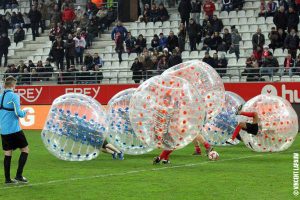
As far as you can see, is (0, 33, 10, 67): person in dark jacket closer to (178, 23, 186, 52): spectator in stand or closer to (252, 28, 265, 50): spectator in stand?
(178, 23, 186, 52): spectator in stand

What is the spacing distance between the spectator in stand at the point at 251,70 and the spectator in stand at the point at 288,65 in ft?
3.41

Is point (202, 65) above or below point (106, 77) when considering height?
above

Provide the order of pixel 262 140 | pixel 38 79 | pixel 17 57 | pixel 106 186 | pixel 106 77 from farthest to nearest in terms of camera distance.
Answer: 1. pixel 17 57
2. pixel 38 79
3. pixel 106 77
4. pixel 262 140
5. pixel 106 186

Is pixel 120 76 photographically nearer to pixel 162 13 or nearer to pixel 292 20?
pixel 162 13

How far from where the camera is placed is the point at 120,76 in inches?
1526

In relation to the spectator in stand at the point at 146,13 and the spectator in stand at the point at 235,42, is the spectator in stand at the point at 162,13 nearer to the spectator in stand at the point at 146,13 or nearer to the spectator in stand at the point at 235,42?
the spectator in stand at the point at 146,13

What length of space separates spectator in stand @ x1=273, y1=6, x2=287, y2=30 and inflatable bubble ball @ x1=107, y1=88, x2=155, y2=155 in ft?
50.5

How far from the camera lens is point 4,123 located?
55.0ft

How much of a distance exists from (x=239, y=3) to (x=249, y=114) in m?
18.3

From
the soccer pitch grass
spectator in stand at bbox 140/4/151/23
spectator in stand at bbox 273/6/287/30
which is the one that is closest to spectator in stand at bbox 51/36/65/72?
spectator in stand at bbox 140/4/151/23

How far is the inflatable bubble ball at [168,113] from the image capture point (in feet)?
61.7

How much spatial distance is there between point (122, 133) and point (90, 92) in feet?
48.8

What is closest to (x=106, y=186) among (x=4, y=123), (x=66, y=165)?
(x=4, y=123)

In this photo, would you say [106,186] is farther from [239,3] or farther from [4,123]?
[239,3]
